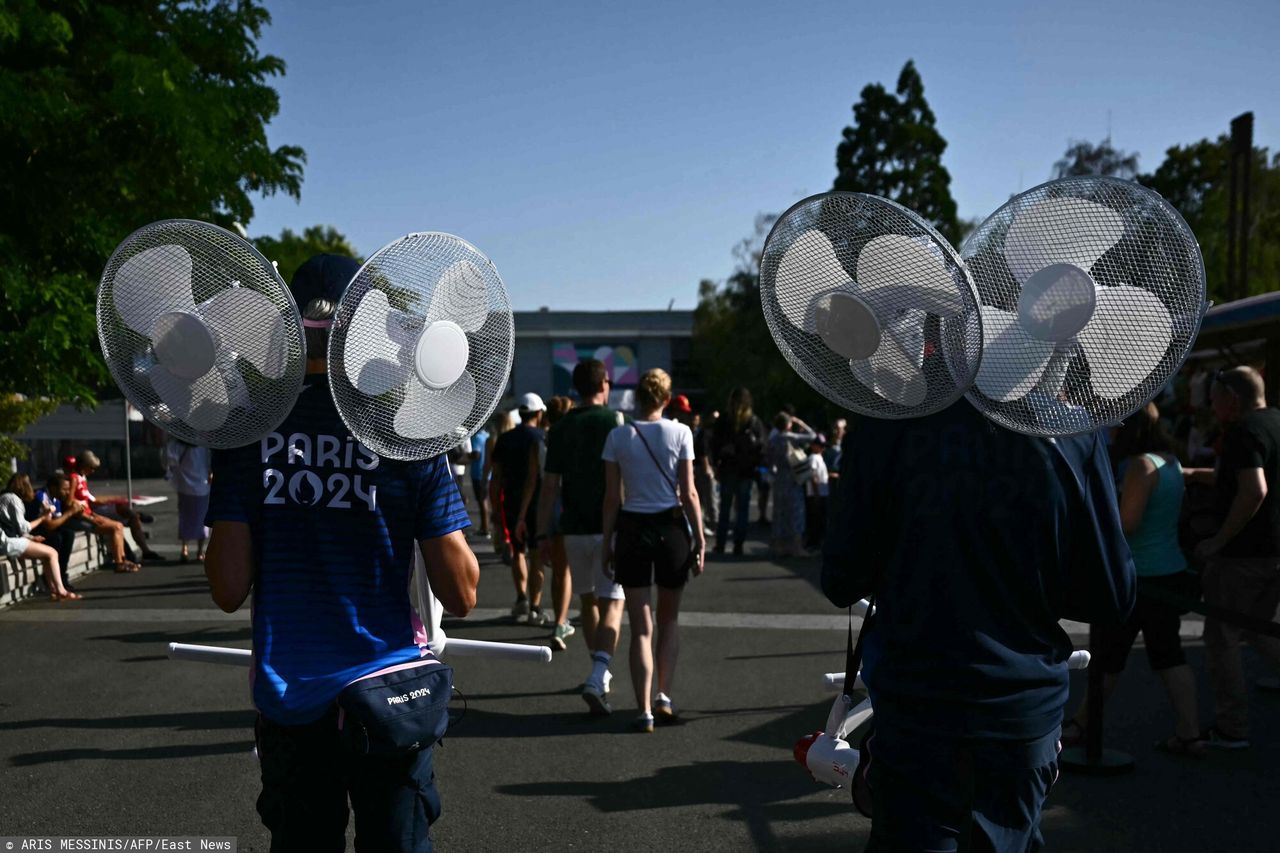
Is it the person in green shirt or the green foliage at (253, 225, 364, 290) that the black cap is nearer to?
the person in green shirt

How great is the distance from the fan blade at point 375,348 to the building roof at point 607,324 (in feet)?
214

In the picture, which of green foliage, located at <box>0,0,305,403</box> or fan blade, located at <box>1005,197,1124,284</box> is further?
green foliage, located at <box>0,0,305,403</box>

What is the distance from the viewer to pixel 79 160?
30.4ft

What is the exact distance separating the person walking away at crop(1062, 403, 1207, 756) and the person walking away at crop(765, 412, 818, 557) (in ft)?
25.9

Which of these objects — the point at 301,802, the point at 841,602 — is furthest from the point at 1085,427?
the point at 301,802

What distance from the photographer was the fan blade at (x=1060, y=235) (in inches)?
90.0

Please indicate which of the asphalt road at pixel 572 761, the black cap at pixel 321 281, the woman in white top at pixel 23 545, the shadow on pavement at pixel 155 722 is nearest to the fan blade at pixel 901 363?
the black cap at pixel 321 281

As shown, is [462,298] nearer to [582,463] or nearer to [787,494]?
[582,463]

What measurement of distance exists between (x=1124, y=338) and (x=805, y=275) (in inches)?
26.9

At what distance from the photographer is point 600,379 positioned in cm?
637

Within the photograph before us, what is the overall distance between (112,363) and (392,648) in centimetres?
89

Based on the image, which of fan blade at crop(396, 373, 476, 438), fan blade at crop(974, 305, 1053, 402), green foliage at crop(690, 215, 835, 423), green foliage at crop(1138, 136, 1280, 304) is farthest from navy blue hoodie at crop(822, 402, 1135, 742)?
green foliage at crop(690, 215, 835, 423)

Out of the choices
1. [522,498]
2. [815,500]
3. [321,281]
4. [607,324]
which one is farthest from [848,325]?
[607,324]

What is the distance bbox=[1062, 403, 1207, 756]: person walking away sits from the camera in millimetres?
5070
